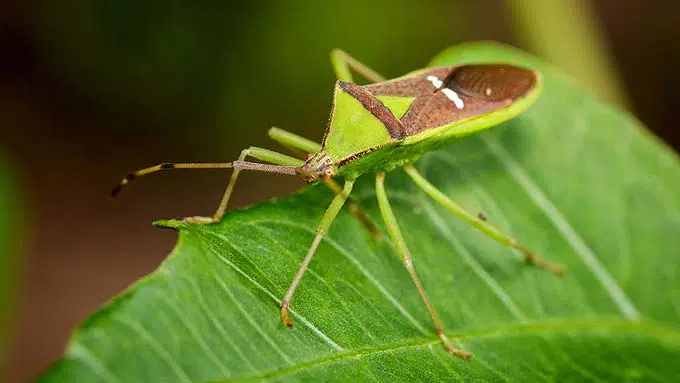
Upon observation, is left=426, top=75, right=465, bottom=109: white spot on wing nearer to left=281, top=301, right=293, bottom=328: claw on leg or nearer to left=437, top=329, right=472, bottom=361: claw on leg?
left=437, top=329, right=472, bottom=361: claw on leg

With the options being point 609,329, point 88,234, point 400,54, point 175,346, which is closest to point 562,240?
point 609,329

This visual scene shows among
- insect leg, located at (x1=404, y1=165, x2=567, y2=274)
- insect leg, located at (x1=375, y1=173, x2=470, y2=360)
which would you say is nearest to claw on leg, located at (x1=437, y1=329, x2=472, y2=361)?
insect leg, located at (x1=375, y1=173, x2=470, y2=360)

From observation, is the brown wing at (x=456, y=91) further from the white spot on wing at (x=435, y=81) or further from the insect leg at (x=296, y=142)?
the insect leg at (x=296, y=142)

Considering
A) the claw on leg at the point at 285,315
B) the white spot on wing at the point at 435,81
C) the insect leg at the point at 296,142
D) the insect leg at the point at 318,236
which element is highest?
the white spot on wing at the point at 435,81

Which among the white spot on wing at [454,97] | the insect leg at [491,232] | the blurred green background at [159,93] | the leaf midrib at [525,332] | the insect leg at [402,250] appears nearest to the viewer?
the leaf midrib at [525,332]

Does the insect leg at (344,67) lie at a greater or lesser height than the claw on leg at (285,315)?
greater

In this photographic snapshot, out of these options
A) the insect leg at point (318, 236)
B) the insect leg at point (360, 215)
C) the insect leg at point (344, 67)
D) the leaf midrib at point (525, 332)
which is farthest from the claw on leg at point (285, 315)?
the insect leg at point (344, 67)

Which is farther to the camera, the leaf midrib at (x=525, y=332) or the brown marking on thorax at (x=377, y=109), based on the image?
the brown marking on thorax at (x=377, y=109)

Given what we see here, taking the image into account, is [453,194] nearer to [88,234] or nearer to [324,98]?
[324,98]
